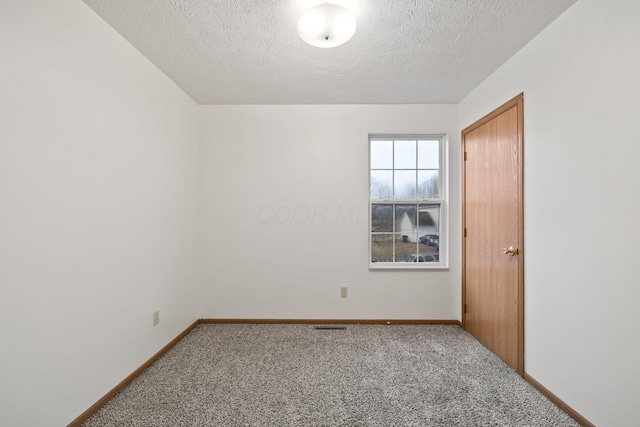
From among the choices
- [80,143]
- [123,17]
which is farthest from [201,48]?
[80,143]

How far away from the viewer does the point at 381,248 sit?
10.8 ft

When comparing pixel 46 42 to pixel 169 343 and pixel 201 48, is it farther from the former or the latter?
pixel 169 343

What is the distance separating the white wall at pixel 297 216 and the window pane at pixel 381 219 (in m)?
0.15

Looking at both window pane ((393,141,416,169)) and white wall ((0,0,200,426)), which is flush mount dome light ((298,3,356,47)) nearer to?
white wall ((0,0,200,426))

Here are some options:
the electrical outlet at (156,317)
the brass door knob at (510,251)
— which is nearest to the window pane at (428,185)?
the brass door knob at (510,251)

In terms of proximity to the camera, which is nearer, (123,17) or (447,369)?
(123,17)

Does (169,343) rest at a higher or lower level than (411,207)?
lower

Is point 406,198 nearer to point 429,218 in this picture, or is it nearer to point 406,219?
point 406,219

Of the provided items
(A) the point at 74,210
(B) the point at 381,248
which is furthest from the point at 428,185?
(A) the point at 74,210

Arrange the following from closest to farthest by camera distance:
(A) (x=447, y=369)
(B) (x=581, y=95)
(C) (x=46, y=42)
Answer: (C) (x=46, y=42), (B) (x=581, y=95), (A) (x=447, y=369)

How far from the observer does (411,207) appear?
10.7 ft

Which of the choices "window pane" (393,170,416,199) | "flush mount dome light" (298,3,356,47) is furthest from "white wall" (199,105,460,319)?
"flush mount dome light" (298,3,356,47)

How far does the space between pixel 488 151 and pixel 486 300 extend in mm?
1360

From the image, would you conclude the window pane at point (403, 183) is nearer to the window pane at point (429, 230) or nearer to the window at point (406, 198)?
the window at point (406, 198)
